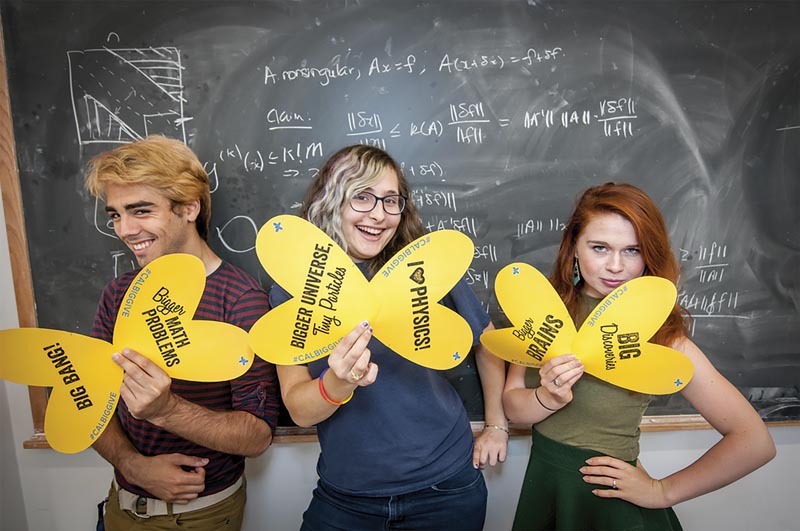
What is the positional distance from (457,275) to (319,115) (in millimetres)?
734

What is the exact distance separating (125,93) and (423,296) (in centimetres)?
112

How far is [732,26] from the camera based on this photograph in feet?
4.64

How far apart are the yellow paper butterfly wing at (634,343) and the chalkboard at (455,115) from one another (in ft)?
1.73

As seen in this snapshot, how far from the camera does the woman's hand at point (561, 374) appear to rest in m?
0.96

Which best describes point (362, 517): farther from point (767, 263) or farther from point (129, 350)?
point (767, 263)

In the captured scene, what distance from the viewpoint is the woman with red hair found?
0.99 metres

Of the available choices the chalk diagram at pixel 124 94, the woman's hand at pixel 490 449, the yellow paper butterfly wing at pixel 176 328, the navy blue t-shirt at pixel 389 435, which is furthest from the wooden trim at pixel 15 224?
the woman's hand at pixel 490 449

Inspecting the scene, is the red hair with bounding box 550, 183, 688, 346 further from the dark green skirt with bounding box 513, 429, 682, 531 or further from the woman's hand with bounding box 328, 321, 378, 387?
the woman's hand with bounding box 328, 321, 378, 387

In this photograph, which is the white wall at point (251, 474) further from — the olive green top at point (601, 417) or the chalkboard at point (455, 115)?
the olive green top at point (601, 417)

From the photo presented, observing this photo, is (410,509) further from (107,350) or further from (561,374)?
(107,350)

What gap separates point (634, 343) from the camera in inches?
38.0

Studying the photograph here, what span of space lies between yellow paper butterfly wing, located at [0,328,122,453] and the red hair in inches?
42.0

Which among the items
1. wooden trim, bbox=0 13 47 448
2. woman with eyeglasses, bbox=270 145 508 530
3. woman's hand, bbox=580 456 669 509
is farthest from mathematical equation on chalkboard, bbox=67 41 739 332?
woman's hand, bbox=580 456 669 509

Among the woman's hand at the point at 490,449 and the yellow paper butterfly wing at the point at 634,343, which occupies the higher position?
the yellow paper butterfly wing at the point at 634,343
